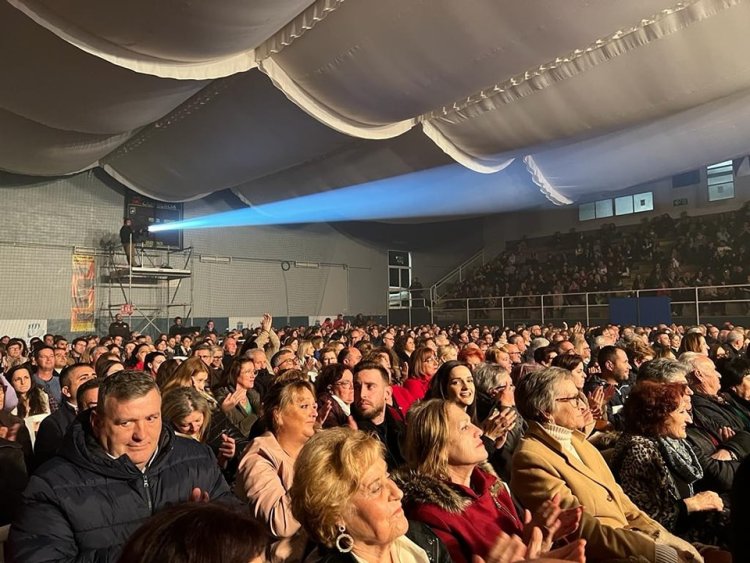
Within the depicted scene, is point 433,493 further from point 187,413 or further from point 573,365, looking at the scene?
point 573,365

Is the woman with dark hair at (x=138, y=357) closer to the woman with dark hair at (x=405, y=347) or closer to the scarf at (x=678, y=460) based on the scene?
the woman with dark hair at (x=405, y=347)

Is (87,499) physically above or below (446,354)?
below

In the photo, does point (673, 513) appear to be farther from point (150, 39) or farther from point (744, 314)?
point (744, 314)

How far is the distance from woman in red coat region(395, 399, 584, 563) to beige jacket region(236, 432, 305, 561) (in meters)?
0.45

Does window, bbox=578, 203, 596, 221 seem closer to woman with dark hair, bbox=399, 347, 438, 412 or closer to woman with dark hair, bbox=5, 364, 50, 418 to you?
woman with dark hair, bbox=399, 347, 438, 412

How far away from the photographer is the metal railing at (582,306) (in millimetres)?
14961

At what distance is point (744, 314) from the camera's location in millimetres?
14461

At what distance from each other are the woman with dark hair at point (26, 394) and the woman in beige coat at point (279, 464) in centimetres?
320

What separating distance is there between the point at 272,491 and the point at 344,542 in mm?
676

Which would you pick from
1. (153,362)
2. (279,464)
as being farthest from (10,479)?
(153,362)

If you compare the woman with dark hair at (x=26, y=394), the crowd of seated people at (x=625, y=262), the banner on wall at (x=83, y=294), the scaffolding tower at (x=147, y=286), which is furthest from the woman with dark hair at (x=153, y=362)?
the crowd of seated people at (x=625, y=262)

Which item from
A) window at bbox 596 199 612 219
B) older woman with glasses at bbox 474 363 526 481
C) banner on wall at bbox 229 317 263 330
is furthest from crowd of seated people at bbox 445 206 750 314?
older woman with glasses at bbox 474 363 526 481

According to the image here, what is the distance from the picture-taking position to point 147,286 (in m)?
17.5

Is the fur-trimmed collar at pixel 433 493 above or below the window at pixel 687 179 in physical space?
below
